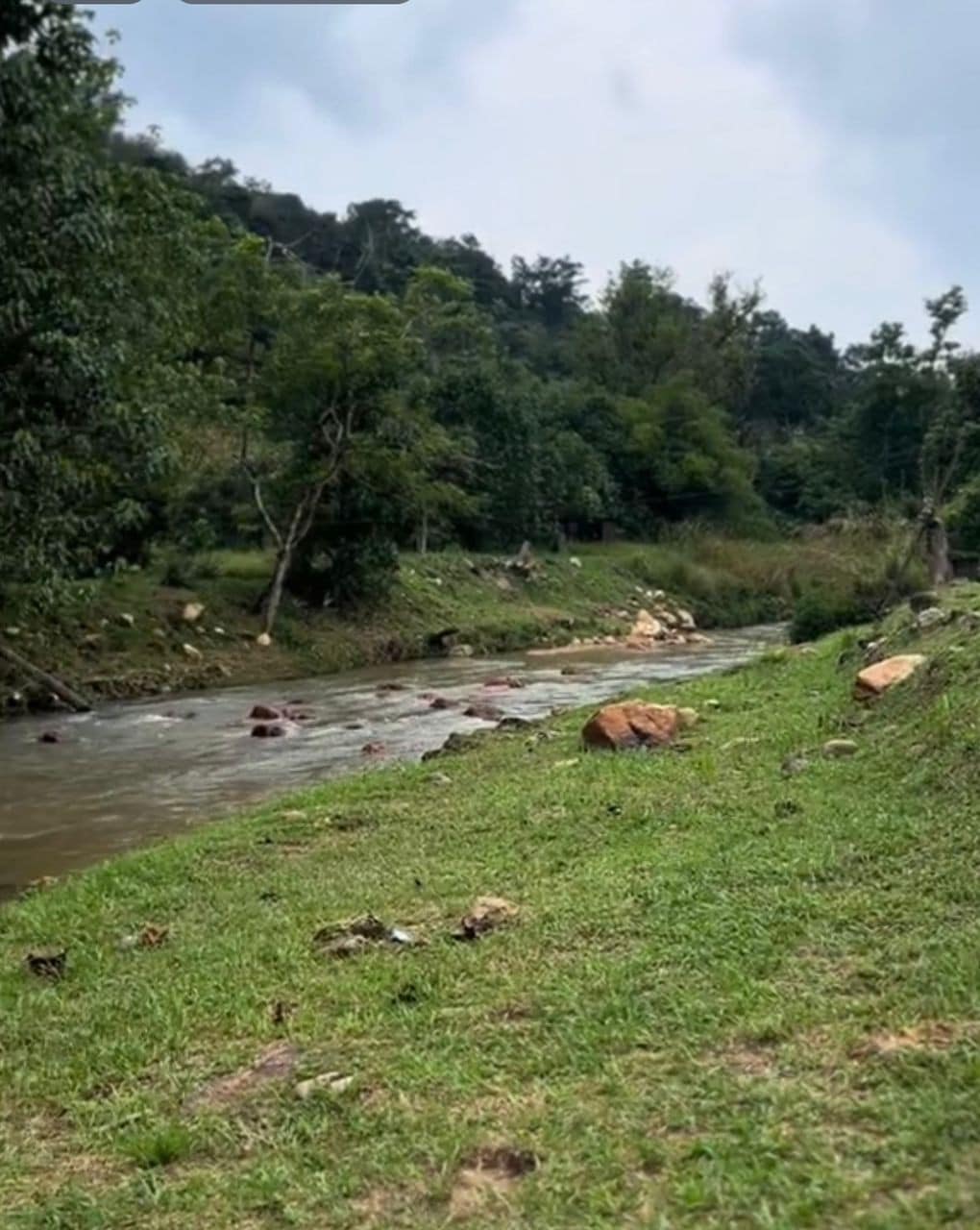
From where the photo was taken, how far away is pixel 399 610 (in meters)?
25.0

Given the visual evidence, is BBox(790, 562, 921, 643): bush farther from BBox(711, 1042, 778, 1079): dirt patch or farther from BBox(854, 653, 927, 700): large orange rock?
BBox(711, 1042, 778, 1079): dirt patch

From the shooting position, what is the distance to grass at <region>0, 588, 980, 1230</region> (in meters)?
2.74

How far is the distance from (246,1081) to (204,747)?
988 centimetres

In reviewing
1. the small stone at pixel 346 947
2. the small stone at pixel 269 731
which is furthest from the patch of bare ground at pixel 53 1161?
the small stone at pixel 269 731

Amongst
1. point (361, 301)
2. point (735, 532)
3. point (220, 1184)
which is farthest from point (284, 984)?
point (735, 532)

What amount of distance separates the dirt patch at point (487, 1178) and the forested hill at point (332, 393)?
8072 millimetres

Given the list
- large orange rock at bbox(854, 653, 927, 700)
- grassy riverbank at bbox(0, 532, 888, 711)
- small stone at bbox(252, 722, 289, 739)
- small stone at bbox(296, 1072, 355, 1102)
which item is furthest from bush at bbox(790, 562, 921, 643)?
small stone at bbox(296, 1072, 355, 1102)

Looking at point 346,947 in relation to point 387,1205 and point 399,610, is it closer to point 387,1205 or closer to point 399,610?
point 387,1205

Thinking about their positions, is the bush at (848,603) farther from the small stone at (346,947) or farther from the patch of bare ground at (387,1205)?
the patch of bare ground at (387,1205)

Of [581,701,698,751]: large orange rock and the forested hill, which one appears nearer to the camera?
[581,701,698,751]: large orange rock

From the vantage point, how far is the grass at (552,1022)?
108 inches

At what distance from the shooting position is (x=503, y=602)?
91.6 feet

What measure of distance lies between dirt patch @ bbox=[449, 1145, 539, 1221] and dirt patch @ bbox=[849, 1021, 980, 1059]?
873mm

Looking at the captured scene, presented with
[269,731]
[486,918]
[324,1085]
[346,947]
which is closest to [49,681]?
[269,731]
